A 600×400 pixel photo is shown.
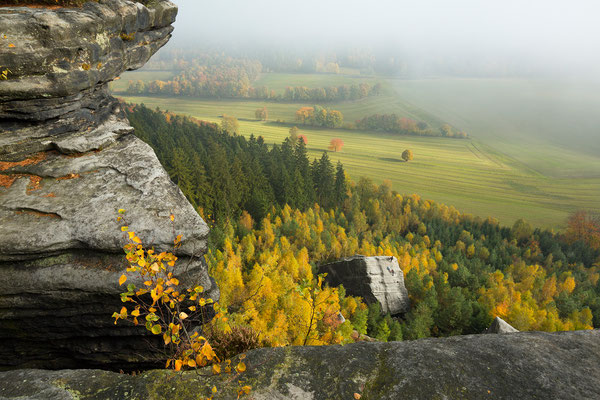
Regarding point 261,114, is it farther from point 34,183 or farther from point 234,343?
point 234,343

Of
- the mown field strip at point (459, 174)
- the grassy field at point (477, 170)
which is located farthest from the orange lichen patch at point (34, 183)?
the mown field strip at point (459, 174)

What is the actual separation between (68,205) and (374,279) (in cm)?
4821

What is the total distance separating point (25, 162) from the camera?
1280 cm

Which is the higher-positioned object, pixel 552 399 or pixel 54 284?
pixel 552 399

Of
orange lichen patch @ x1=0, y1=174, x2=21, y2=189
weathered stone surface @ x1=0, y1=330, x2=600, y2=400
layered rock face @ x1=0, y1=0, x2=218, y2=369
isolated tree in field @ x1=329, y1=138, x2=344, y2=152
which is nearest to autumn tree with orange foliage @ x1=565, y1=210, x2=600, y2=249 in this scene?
isolated tree in field @ x1=329, y1=138, x2=344, y2=152

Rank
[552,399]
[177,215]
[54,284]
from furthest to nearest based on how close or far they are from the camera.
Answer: [177,215] < [54,284] < [552,399]

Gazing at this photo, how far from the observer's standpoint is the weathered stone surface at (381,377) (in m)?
5.55

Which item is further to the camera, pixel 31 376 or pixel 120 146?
pixel 120 146

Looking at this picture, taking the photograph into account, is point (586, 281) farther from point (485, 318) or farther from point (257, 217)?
point (257, 217)

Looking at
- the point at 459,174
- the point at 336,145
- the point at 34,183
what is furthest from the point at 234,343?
the point at 459,174

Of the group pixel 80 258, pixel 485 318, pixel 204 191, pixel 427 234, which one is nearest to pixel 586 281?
pixel 427 234

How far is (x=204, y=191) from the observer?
2121 inches

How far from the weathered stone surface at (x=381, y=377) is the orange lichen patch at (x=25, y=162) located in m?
10.1

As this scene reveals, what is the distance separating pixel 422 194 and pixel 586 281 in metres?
52.7
